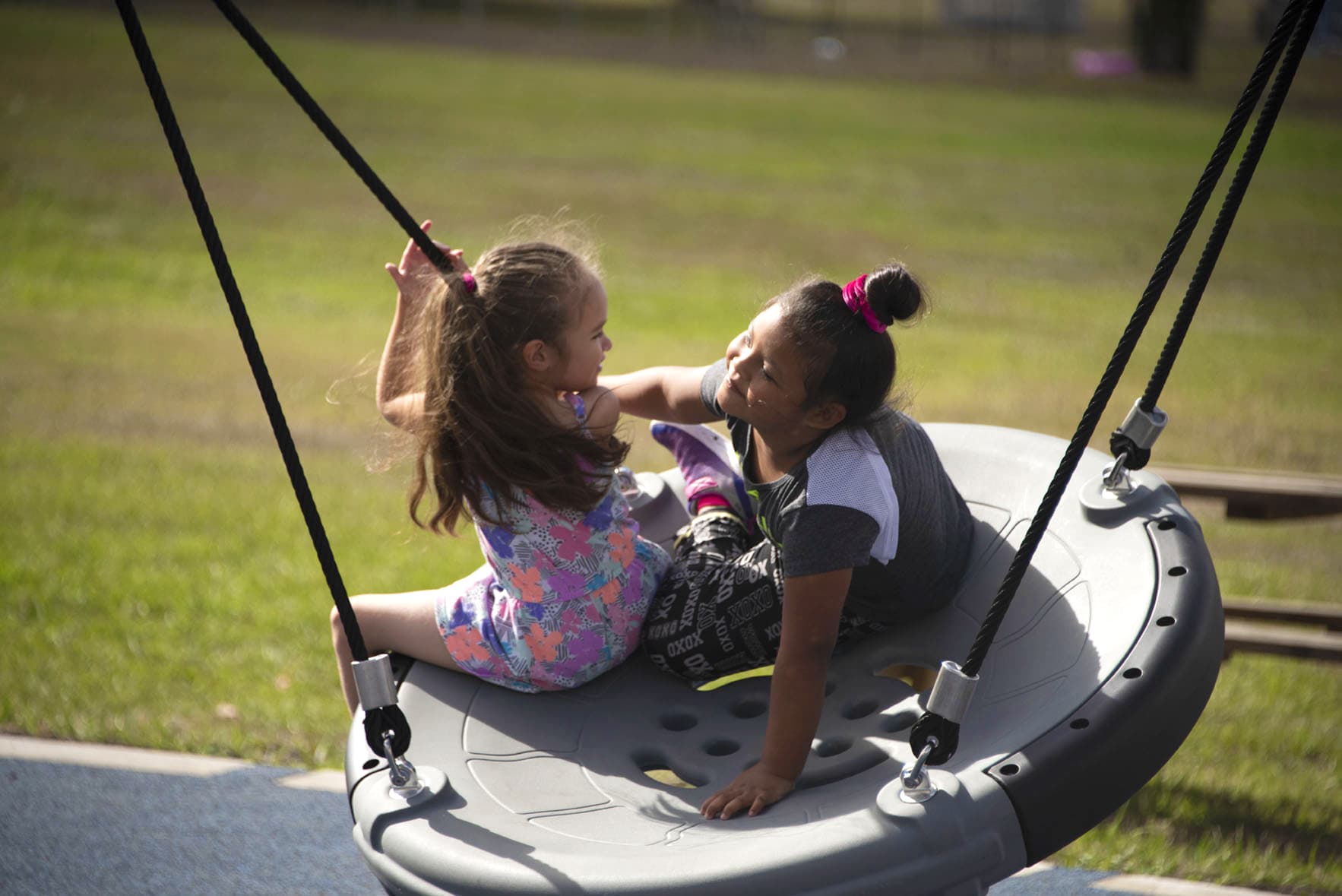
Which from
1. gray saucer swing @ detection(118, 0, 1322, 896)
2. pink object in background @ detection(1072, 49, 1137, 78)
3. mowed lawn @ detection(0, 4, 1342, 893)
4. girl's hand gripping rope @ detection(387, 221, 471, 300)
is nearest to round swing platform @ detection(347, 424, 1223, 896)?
gray saucer swing @ detection(118, 0, 1322, 896)

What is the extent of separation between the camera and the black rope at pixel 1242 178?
1741 mm

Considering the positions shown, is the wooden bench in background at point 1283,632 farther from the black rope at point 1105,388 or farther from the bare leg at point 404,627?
the bare leg at point 404,627

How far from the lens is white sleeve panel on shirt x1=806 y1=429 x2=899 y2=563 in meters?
1.95

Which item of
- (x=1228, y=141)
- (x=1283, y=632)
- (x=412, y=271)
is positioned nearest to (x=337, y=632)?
(x=412, y=271)

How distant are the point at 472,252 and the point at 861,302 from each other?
8.39 m

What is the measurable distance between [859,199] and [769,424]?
11.7 metres

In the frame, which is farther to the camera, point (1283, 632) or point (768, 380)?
point (1283, 632)

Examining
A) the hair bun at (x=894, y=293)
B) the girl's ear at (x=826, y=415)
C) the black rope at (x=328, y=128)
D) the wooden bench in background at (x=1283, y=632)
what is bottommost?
the wooden bench in background at (x=1283, y=632)

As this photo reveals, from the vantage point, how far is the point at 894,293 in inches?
76.2

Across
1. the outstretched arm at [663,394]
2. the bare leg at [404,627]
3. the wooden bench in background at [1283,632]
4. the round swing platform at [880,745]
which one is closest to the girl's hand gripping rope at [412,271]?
the outstretched arm at [663,394]

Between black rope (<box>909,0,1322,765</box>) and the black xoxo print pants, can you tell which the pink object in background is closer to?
the black xoxo print pants

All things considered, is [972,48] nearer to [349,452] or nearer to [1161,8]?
[1161,8]

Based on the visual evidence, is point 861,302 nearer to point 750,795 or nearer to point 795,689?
point 795,689

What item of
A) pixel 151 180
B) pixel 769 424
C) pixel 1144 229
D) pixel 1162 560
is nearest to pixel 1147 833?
pixel 1162 560
